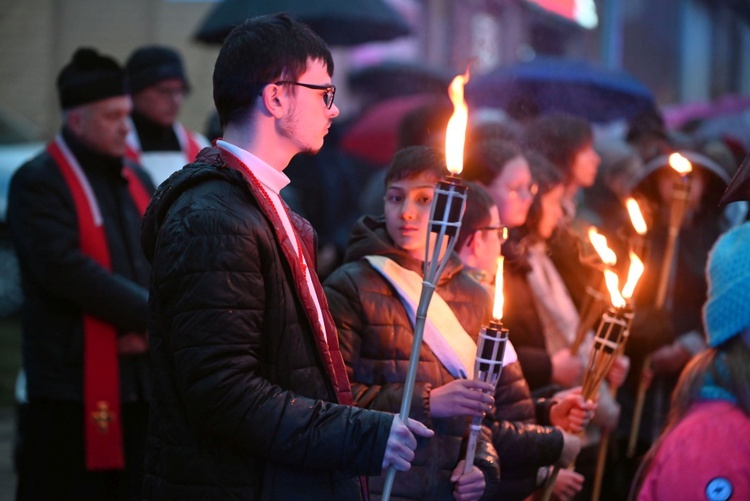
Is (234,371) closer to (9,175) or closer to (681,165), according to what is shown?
(681,165)

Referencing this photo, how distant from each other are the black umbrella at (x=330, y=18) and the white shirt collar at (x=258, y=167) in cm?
518

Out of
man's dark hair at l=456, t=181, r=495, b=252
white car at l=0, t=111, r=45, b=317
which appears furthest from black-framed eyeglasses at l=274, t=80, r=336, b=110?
white car at l=0, t=111, r=45, b=317

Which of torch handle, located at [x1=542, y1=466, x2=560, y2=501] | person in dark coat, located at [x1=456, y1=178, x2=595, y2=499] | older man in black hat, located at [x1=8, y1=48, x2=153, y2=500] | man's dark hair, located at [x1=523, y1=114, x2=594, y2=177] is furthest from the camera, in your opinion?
man's dark hair, located at [x1=523, y1=114, x2=594, y2=177]

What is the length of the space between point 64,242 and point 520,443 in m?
2.15

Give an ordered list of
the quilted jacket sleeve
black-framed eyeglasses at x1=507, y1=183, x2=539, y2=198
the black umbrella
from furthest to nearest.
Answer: the black umbrella → black-framed eyeglasses at x1=507, y1=183, x2=539, y2=198 → the quilted jacket sleeve

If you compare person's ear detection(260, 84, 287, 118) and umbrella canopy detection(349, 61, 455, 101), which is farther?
umbrella canopy detection(349, 61, 455, 101)

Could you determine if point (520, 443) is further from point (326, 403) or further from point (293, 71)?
point (293, 71)

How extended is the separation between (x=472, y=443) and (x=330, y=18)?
5462 mm

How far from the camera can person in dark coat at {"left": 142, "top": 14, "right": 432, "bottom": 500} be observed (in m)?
2.44

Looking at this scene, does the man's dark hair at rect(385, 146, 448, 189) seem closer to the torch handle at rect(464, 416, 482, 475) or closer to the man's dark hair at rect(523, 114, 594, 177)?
the torch handle at rect(464, 416, 482, 475)

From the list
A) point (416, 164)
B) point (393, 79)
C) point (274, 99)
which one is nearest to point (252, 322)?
point (274, 99)

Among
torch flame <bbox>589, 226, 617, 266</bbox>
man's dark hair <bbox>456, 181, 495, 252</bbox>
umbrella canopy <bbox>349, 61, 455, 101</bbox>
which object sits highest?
umbrella canopy <bbox>349, 61, 455, 101</bbox>

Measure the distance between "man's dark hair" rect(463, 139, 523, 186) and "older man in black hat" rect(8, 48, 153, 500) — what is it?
4.77 feet

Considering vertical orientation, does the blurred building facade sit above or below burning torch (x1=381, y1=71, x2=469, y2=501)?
above
